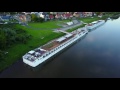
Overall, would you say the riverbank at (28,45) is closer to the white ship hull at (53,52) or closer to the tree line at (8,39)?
the tree line at (8,39)

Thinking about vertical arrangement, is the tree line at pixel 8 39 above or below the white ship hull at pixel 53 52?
above

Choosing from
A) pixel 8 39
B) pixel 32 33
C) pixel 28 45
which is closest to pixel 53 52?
pixel 28 45

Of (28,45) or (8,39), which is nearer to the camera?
(8,39)

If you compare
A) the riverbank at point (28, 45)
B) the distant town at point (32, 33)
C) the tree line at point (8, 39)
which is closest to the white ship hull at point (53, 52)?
the distant town at point (32, 33)

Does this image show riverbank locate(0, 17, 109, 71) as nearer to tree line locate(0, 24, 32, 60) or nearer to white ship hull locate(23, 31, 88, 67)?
tree line locate(0, 24, 32, 60)

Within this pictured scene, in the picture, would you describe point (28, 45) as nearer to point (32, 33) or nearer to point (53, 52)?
point (53, 52)

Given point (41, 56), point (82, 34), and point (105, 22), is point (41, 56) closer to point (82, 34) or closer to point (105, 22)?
point (82, 34)

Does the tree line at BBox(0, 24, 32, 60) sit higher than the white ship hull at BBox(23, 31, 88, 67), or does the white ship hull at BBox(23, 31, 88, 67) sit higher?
the tree line at BBox(0, 24, 32, 60)

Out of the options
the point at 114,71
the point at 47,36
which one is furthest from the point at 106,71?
the point at 47,36

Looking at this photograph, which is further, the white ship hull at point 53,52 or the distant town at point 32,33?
the distant town at point 32,33

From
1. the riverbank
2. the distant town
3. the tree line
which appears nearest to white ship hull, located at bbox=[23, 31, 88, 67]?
the distant town
